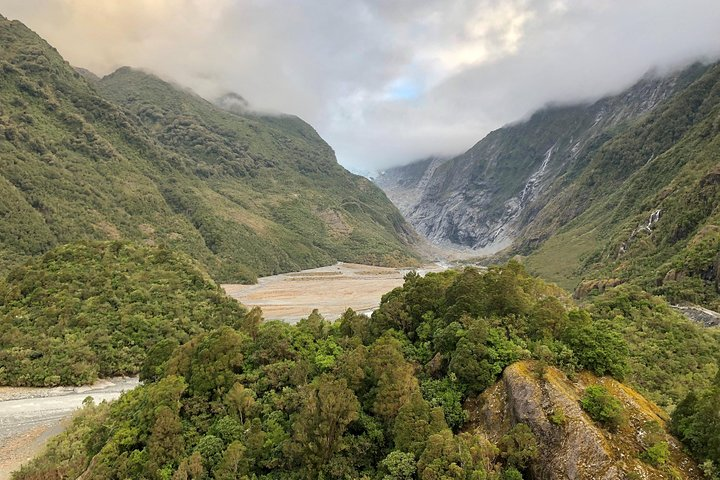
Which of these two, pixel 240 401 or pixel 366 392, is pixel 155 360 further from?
pixel 366 392

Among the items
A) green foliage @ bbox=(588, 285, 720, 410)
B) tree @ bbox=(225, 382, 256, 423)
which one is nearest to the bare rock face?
green foliage @ bbox=(588, 285, 720, 410)

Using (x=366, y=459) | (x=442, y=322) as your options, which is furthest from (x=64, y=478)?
(x=442, y=322)

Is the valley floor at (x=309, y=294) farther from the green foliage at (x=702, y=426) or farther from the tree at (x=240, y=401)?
the green foliage at (x=702, y=426)

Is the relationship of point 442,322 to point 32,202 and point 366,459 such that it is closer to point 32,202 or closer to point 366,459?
point 366,459

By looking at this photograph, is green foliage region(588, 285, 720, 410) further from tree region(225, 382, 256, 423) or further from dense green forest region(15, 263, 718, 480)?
tree region(225, 382, 256, 423)

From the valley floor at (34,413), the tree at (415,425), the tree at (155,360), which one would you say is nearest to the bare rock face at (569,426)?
the tree at (415,425)

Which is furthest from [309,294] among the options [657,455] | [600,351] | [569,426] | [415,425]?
[657,455]
